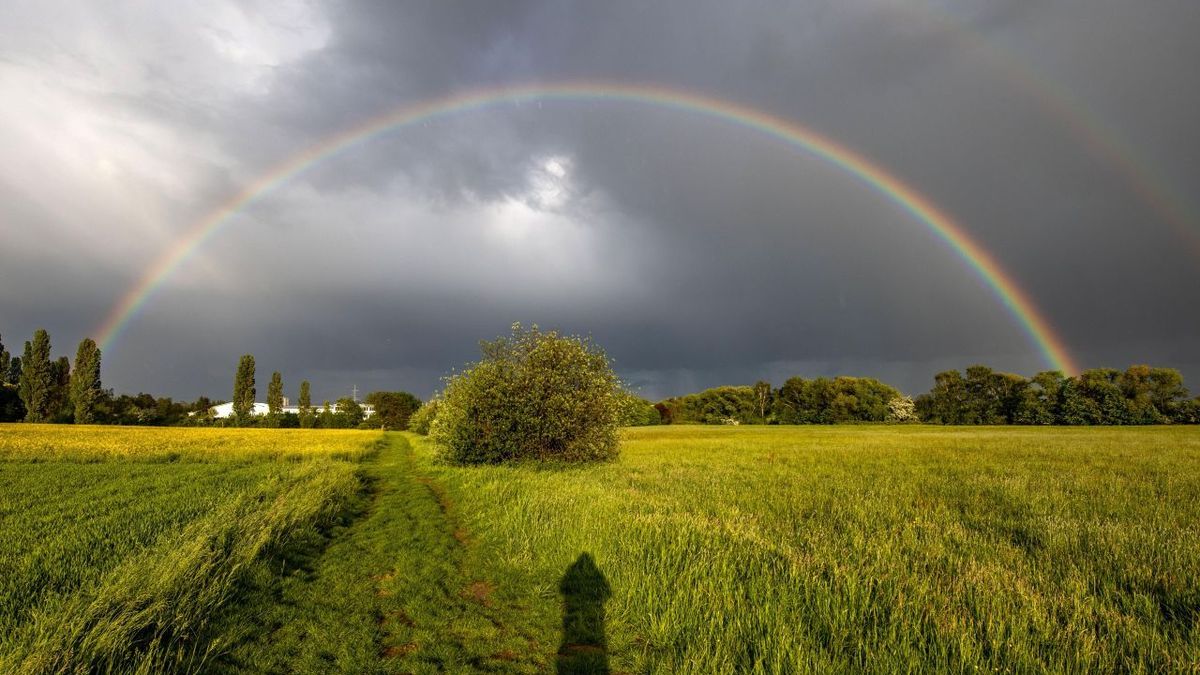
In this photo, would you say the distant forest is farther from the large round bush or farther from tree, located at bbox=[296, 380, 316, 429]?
the large round bush

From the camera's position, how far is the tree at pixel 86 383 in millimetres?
85375

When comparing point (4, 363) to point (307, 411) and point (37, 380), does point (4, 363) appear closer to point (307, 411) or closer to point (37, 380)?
point (37, 380)

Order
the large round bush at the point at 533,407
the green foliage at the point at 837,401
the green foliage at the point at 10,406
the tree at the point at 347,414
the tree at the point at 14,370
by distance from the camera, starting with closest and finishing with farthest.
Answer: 1. the large round bush at the point at 533,407
2. the green foliage at the point at 10,406
3. the tree at the point at 14,370
4. the green foliage at the point at 837,401
5. the tree at the point at 347,414

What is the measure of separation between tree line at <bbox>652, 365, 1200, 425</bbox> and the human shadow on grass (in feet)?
384

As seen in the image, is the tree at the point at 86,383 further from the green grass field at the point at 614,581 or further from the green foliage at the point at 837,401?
the green foliage at the point at 837,401

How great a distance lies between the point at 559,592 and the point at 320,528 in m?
7.67

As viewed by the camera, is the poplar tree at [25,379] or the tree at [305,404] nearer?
the poplar tree at [25,379]

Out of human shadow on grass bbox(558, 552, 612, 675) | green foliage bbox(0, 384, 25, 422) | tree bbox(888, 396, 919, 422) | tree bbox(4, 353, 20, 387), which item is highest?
tree bbox(4, 353, 20, 387)

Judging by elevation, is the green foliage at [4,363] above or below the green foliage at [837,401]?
above

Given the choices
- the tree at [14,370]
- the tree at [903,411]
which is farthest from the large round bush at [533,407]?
the tree at [14,370]

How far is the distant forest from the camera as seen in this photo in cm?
8525

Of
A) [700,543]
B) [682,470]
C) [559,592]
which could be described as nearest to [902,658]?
[700,543]

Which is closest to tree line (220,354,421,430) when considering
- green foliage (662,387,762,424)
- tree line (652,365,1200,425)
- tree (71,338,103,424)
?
tree (71,338,103,424)

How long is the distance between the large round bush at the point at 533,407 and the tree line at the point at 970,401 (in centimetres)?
10213
